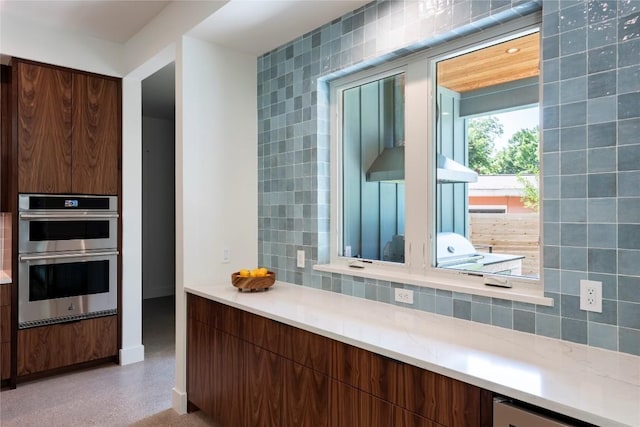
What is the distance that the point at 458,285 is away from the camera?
6.55 ft

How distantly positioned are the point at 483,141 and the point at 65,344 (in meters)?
3.46

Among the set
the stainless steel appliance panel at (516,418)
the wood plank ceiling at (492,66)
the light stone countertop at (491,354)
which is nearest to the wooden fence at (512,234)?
the light stone countertop at (491,354)

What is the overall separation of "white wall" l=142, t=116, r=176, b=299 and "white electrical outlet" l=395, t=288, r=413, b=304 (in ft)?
16.9

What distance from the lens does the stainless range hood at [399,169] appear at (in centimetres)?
218

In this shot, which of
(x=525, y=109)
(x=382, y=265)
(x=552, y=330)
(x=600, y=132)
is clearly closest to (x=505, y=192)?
(x=525, y=109)

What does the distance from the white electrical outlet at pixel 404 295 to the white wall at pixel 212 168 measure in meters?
1.33

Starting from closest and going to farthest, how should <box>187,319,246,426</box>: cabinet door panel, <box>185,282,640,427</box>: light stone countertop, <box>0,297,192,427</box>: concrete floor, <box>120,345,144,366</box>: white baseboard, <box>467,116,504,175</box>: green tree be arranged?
1. <box>185,282,640,427</box>: light stone countertop
2. <box>467,116,504,175</box>: green tree
3. <box>187,319,246,426</box>: cabinet door panel
4. <box>0,297,192,427</box>: concrete floor
5. <box>120,345,144,366</box>: white baseboard

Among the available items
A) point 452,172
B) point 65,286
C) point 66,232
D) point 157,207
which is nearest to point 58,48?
point 66,232

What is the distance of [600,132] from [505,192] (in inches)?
20.3

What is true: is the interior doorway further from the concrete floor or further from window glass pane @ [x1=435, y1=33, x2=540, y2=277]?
window glass pane @ [x1=435, y1=33, x2=540, y2=277]

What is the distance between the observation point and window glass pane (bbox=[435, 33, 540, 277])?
1904mm

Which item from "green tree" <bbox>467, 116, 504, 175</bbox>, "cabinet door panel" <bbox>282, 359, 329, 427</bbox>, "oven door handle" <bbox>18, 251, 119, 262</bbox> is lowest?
"cabinet door panel" <bbox>282, 359, 329, 427</bbox>

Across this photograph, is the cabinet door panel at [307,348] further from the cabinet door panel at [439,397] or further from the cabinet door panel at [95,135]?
the cabinet door panel at [95,135]

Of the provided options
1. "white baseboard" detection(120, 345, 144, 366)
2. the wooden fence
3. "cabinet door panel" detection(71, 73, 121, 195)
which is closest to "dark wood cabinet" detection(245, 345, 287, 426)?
the wooden fence
